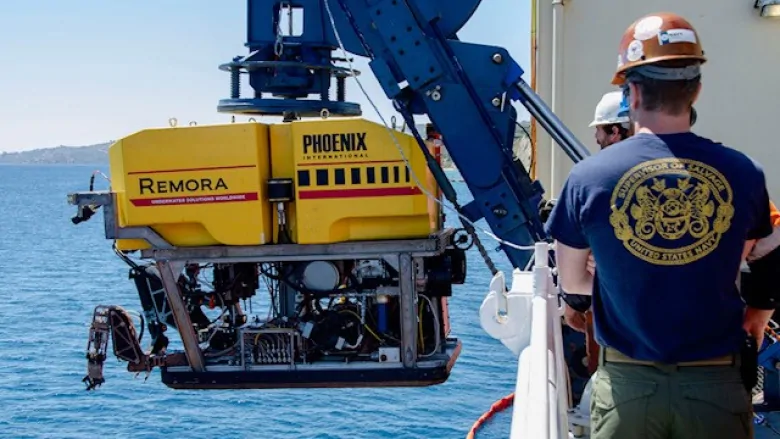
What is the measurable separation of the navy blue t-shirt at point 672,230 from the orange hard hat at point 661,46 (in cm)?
19

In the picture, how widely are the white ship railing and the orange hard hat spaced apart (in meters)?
0.81

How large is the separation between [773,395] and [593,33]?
2949 millimetres

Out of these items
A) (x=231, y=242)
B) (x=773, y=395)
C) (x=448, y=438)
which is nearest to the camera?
(x=773, y=395)

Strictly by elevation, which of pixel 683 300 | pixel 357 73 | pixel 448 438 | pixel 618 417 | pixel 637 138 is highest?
pixel 357 73

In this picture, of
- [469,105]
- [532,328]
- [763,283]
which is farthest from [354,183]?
[763,283]

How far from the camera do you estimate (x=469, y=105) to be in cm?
714

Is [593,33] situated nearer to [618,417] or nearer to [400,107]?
[400,107]

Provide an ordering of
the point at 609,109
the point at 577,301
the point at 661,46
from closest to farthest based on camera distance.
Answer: the point at 661,46 → the point at 577,301 → the point at 609,109

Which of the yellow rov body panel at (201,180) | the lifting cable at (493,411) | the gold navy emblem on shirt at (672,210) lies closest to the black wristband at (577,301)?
the gold navy emblem on shirt at (672,210)

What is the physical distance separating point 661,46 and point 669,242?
51 centimetres

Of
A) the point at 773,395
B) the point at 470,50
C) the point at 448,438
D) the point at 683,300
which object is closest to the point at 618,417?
the point at 683,300

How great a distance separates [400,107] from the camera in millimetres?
7227

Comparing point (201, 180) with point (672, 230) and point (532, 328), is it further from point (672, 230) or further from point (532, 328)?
point (672, 230)

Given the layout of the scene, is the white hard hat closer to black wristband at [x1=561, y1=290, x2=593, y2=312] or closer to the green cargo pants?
black wristband at [x1=561, y1=290, x2=593, y2=312]
